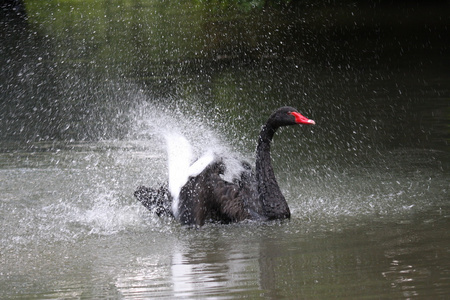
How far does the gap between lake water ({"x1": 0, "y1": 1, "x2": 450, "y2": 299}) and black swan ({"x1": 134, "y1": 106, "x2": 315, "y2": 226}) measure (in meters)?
0.15

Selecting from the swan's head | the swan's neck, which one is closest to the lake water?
the swan's neck

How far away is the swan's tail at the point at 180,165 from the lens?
6043mm

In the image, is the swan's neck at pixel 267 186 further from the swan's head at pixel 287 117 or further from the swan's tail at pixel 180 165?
the swan's tail at pixel 180 165

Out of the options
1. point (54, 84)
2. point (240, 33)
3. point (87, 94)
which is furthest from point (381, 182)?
point (240, 33)

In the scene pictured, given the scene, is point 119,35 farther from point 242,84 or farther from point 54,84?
point 242,84

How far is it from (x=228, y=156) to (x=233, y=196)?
0.64m

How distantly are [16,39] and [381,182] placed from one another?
14.0 meters

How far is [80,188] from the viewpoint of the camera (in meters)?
6.96

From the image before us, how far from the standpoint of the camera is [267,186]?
590 centimetres

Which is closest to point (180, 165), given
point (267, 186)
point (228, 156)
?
point (228, 156)

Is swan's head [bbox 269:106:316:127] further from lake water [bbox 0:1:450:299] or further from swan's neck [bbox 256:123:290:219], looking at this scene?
lake water [bbox 0:1:450:299]

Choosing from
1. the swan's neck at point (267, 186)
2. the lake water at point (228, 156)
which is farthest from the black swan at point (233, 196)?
the lake water at point (228, 156)

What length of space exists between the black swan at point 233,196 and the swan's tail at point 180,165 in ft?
0.16

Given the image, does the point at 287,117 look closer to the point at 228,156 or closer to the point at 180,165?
the point at 228,156
